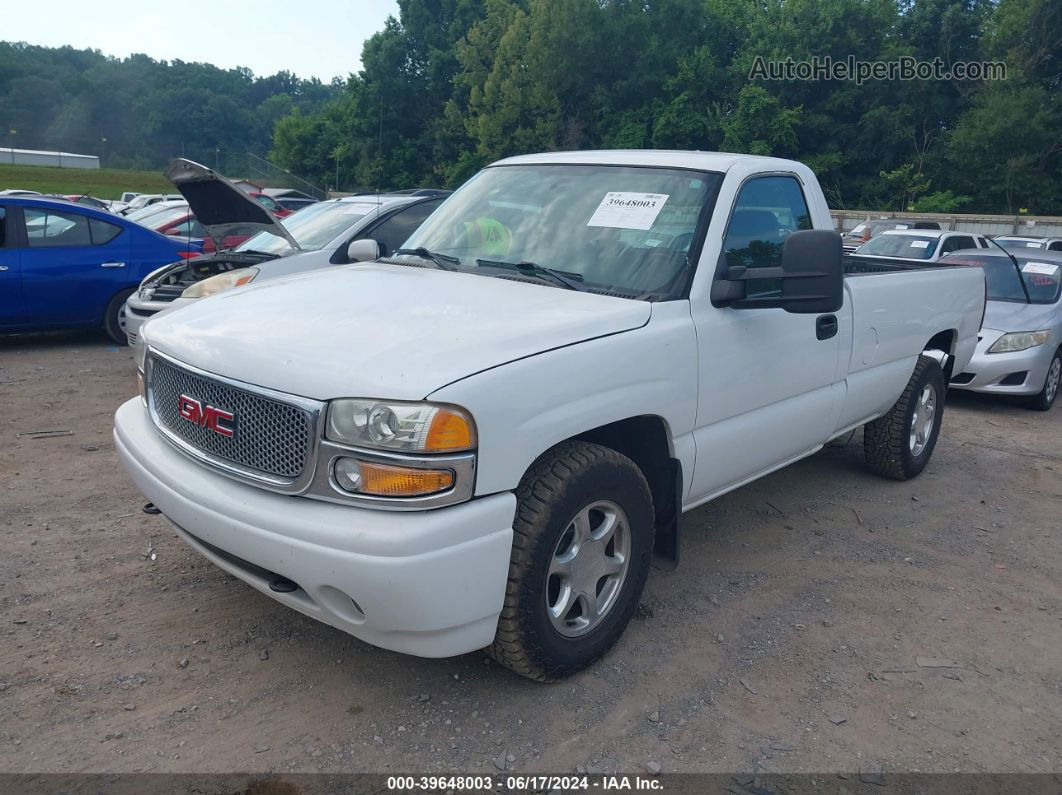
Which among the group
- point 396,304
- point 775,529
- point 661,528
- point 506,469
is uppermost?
point 396,304

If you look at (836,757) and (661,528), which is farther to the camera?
(661,528)

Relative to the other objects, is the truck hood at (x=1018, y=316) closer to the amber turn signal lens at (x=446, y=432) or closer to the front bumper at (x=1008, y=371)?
the front bumper at (x=1008, y=371)

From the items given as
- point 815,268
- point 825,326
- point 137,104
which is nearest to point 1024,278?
point 825,326

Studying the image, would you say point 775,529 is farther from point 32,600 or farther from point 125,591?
point 32,600

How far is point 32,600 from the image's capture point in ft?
12.0

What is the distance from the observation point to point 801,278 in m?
3.41

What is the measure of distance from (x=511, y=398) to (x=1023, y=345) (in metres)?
7.27

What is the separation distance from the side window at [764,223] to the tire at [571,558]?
1158 mm

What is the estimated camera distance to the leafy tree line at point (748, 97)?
41.9 metres

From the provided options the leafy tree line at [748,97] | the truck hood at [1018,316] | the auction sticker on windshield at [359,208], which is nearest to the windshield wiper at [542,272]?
the auction sticker on windshield at [359,208]

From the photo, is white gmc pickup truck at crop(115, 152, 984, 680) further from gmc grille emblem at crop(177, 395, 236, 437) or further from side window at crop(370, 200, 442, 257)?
side window at crop(370, 200, 442, 257)

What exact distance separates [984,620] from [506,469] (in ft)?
8.40

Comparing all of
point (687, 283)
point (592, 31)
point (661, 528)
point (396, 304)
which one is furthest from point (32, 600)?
point (592, 31)

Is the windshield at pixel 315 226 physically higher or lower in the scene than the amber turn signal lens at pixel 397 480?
higher
